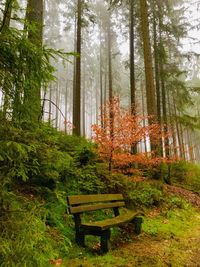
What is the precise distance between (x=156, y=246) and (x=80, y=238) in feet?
5.38

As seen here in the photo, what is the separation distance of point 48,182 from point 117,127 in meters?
2.61

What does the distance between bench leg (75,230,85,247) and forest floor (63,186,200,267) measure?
0.47 feet

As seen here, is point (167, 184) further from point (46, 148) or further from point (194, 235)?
point (46, 148)

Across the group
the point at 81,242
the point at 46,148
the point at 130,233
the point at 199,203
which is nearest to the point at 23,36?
the point at 46,148

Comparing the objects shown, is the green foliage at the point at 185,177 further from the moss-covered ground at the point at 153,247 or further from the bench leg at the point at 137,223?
the bench leg at the point at 137,223

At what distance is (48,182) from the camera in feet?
21.3

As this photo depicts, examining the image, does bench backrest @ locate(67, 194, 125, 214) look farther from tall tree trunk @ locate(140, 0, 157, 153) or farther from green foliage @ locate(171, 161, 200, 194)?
green foliage @ locate(171, 161, 200, 194)

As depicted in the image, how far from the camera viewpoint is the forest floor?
464 centimetres

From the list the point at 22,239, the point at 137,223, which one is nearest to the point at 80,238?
the point at 137,223

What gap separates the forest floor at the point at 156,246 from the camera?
464cm

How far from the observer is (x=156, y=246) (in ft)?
18.2

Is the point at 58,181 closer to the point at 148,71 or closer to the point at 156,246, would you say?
the point at 156,246

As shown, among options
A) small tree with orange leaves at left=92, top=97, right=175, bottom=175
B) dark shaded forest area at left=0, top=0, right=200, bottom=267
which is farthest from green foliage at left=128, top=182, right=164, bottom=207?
small tree with orange leaves at left=92, top=97, right=175, bottom=175

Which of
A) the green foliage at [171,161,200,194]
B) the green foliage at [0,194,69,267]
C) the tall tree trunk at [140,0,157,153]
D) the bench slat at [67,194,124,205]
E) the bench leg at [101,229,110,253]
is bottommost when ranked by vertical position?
the bench leg at [101,229,110,253]
